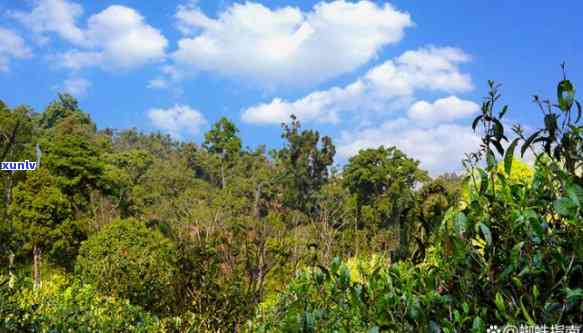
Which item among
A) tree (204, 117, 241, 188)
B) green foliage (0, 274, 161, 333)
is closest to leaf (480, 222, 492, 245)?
green foliage (0, 274, 161, 333)

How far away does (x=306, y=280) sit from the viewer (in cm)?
158

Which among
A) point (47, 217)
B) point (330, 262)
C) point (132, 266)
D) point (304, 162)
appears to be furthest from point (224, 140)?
point (330, 262)

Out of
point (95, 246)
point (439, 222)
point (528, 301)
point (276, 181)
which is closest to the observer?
point (528, 301)

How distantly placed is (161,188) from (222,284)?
88.6 ft

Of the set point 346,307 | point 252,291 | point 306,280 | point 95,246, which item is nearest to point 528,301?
point 346,307

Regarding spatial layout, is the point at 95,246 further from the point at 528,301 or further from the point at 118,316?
the point at 528,301

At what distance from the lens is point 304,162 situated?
31828mm

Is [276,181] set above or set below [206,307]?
above

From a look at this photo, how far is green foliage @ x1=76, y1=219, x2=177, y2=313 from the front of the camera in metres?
6.88

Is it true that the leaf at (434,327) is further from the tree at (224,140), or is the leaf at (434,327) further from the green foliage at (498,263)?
the tree at (224,140)

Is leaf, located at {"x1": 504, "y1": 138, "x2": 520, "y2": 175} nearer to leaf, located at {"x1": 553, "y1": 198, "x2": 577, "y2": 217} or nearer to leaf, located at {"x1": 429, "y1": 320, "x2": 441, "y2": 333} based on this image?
leaf, located at {"x1": 553, "y1": 198, "x2": 577, "y2": 217}

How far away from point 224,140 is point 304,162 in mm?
6826

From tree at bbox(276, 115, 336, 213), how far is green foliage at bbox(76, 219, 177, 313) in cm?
1826

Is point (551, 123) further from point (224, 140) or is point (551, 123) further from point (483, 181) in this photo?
point (224, 140)
